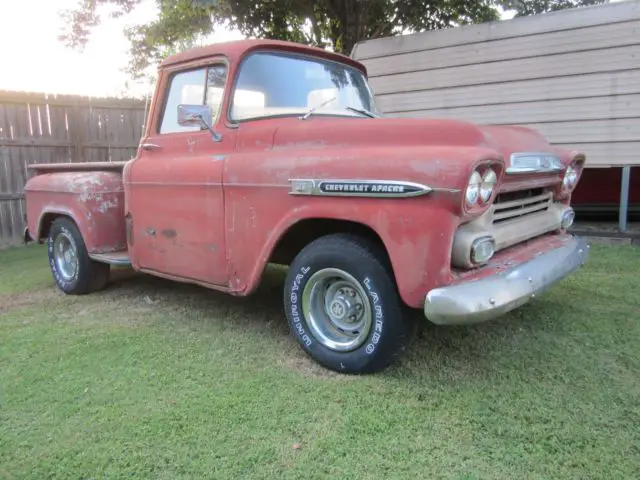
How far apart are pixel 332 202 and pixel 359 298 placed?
593mm

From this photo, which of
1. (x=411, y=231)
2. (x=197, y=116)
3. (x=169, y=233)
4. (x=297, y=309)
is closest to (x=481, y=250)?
(x=411, y=231)

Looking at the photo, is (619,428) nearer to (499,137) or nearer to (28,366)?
(499,137)

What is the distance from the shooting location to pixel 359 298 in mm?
2969

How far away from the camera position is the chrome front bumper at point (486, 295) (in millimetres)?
2398

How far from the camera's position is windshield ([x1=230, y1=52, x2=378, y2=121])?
349 centimetres

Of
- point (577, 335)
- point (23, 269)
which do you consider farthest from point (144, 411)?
point (23, 269)

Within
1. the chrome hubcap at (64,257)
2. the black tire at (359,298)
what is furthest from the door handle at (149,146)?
the black tire at (359,298)

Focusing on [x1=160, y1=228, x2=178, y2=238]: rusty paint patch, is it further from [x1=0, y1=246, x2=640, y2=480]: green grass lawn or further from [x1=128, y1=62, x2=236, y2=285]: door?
[x1=0, y1=246, x2=640, y2=480]: green grass lawn

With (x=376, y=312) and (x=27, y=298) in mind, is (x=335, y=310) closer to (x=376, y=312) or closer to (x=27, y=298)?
(x=376, y=312)

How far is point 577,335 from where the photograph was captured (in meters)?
3.44

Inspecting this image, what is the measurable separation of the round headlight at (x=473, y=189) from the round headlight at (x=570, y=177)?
4.79ft

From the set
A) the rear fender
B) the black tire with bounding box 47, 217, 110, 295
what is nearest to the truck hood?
the rear fender

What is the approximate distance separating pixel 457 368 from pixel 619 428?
2.88 feet

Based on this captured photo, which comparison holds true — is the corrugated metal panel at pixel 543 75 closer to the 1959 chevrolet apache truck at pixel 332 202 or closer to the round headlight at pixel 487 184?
the 1959 chevrolet apache truck at pixel 332 202
